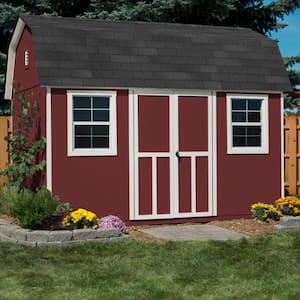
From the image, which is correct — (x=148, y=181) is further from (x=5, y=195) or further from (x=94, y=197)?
(x=5, y=195)

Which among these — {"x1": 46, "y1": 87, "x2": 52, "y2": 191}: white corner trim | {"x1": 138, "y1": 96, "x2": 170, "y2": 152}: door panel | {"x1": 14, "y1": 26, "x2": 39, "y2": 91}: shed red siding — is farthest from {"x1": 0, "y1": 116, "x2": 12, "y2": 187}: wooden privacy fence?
{"x1": 138, "y1": 96, "x2": 170, "y2": 152}: door panel

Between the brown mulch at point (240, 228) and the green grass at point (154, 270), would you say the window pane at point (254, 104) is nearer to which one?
the brown mulch at point (240, 228)

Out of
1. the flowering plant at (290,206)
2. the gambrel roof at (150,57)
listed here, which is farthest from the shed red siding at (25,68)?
the flowering plant at (290,206)

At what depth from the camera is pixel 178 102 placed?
1073 cm

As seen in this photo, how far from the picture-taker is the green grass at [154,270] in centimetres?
617

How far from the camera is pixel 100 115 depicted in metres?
10.4

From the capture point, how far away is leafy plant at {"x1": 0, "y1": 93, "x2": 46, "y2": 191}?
406 inches

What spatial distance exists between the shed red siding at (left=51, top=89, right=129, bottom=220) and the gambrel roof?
398 millimetres

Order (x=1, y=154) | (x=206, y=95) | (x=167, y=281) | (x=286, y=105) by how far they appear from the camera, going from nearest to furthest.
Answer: (x=167, y=281)
(x=206, y=95)
(x=1, y=154)
(x=286, y=105)

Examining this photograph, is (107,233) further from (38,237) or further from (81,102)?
(81,102)

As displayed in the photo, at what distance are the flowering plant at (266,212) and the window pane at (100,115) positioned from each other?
118 inches

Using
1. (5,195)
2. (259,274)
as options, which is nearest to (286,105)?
(5,195)

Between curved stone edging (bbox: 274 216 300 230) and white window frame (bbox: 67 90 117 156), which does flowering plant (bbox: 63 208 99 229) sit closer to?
white window frame (bbox: 67 90 117 156)

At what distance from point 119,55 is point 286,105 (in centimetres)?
821
